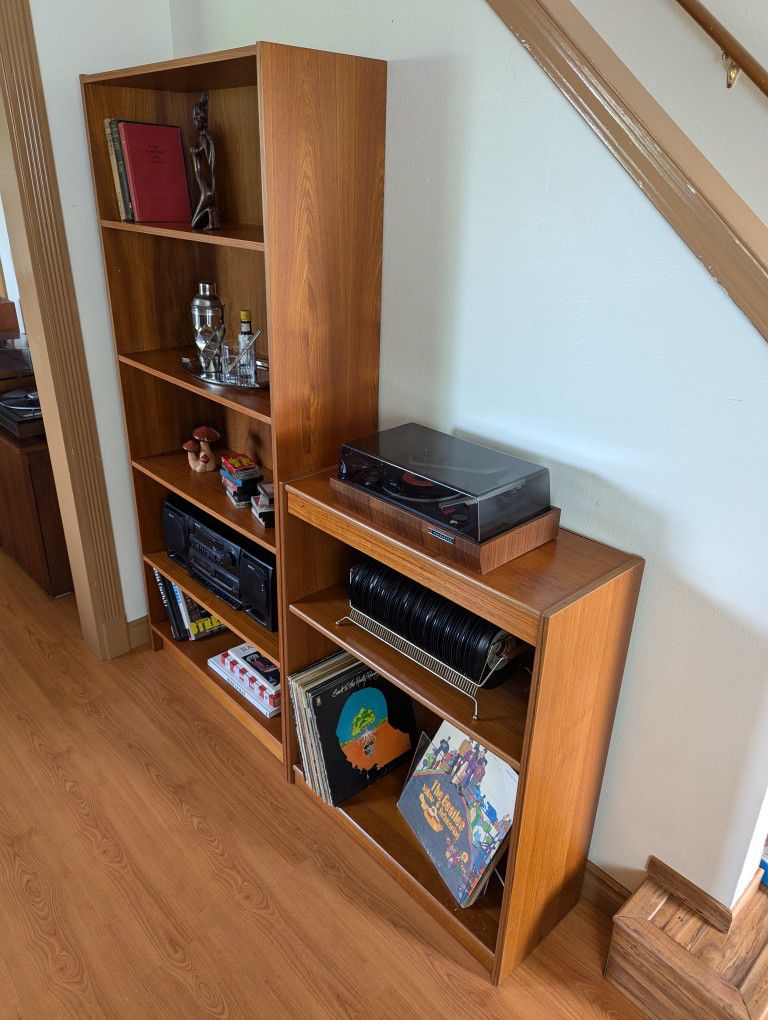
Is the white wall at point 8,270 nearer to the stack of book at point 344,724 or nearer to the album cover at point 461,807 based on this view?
the stack of book at point 344,724

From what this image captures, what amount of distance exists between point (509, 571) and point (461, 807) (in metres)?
0.62

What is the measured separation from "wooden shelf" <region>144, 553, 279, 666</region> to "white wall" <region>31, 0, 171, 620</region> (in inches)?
13.3

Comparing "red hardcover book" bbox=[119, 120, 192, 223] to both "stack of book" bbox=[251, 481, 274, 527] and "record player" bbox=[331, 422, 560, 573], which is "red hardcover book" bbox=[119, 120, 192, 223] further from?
"record player" bbox=[331, 422, 560, 573]

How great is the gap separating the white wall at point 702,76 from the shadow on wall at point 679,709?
57 cm

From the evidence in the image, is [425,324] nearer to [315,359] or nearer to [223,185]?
[315,359]

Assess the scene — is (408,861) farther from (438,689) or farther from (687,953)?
(687,953)

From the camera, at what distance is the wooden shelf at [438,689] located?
55.4 inches

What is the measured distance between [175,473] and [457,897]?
53.9 inches

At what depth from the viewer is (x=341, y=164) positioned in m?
1.53

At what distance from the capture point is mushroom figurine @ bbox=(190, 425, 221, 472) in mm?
2193

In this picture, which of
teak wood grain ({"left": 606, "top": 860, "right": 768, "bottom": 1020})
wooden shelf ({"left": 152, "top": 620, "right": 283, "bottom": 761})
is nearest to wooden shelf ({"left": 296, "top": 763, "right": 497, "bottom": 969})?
wooden shelf ({"left": 152, "top": 620, "right": 283, "bottom": 761})

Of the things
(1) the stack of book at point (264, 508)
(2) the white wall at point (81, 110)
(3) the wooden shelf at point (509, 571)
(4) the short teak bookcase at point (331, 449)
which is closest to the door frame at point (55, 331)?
(2) the white wall at point (81, 110)

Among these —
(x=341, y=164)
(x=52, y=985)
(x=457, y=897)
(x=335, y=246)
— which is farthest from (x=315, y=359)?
(x=52, y=985)

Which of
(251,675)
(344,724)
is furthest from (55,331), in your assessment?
(344,724)
